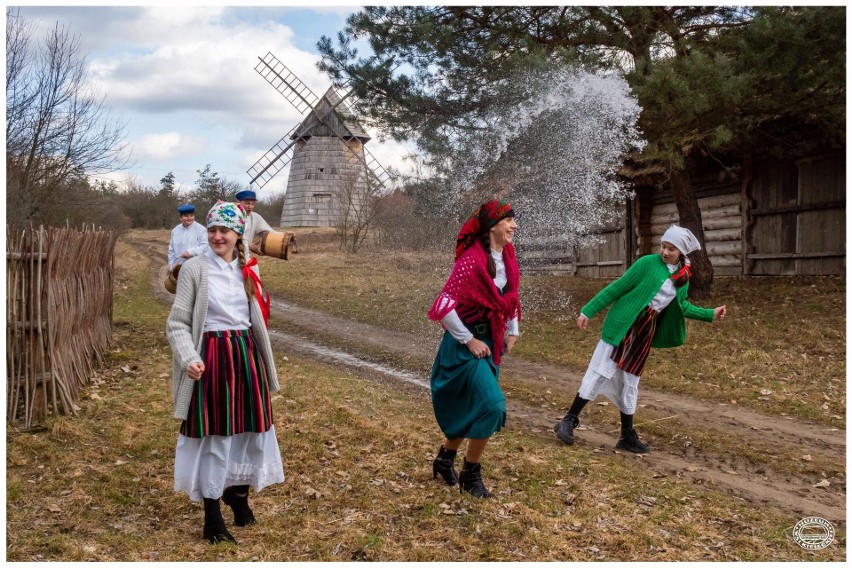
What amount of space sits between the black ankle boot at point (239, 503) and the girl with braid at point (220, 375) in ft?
0.25

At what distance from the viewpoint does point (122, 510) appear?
15.3ft

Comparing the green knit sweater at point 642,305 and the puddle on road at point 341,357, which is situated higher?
the green knit sweater at point 642,305

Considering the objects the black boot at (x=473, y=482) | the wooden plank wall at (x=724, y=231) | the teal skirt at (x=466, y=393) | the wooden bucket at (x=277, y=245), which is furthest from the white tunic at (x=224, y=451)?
the wooden plank wall at (x=724, y=231)

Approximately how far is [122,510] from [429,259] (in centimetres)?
1713

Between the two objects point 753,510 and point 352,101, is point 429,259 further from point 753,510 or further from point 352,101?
point 753,510

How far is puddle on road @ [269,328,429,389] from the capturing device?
903 cm

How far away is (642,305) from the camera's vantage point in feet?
19.6

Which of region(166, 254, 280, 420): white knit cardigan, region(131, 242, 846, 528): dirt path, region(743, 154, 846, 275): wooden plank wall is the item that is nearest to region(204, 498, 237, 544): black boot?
region(166, 254, 280, 420): white knit cardigan

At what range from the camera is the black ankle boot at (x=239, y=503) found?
4.28m

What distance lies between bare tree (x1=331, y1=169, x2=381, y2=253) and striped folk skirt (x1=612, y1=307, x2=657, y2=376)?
22258mm

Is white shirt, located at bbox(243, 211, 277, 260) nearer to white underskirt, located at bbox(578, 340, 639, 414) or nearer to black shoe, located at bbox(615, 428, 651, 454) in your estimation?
white underskirt, located at bbox(578, 340, 639, 414)

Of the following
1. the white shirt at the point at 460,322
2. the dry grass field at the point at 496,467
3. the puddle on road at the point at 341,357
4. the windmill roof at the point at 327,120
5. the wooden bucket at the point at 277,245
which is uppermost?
the windmill roof at the point at 327,120

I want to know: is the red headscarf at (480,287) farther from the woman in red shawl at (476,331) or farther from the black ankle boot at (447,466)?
the black ankle boot at (447,466)

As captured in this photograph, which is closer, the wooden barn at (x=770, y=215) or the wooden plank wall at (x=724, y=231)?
the wooden barn at (x=770, y=215)
